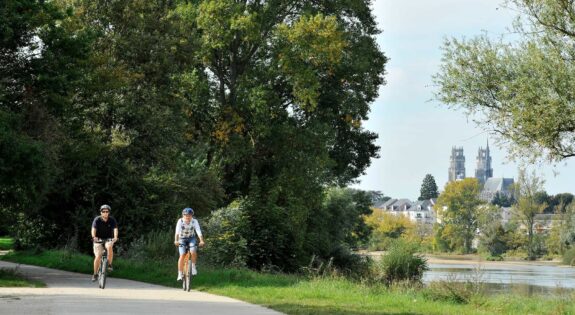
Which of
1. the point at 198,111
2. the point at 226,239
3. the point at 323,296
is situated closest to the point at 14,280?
the point at 323,296

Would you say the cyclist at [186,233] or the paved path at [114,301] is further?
the cyclist at [186,233]

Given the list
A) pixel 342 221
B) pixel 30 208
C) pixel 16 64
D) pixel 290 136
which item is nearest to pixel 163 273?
pixel 30 208

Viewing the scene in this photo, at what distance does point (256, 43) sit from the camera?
129 feet

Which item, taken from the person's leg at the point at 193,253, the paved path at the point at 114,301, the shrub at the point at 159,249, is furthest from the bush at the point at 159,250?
the person's leg at the point at 193,253

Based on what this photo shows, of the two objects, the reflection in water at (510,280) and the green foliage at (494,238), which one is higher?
the green foliage at (494,238)

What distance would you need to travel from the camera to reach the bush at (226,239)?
29219mm

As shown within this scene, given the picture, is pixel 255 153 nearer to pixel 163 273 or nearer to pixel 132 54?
pixel 132 54

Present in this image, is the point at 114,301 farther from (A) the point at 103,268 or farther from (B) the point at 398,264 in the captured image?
(B) the point at 398,264

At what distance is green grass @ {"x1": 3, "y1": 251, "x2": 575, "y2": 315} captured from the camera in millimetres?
16000

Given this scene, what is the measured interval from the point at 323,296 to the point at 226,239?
12.6m

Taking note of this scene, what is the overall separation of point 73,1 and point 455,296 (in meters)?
20.5

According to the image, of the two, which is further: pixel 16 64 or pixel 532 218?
pixel 532 218

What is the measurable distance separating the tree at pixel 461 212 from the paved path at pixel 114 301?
105 meters

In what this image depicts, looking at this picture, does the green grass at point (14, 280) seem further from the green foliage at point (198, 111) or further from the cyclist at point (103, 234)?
the green foliage at point (198, 111)
